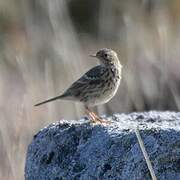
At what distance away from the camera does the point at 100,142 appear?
5023 millimetres

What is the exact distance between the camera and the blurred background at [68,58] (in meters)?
8.16

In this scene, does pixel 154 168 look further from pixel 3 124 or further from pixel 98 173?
pixel 3 124

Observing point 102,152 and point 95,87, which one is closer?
point 102,152

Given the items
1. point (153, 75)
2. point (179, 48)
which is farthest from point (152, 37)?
point (153, 75)

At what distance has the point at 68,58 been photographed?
29.2ft

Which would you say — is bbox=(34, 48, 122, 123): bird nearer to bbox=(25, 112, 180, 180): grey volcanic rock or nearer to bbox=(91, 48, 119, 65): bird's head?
bbox=(91, 48, 119, 65): bird's head

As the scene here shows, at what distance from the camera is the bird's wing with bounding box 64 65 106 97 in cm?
760

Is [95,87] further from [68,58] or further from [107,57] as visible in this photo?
[68,58]

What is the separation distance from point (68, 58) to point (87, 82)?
1.27m

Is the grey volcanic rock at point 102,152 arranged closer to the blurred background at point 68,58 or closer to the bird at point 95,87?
the blurred background at point 68,58

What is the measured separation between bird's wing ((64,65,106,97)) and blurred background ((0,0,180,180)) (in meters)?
0.23

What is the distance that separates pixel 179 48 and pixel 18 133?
6456 millimetres

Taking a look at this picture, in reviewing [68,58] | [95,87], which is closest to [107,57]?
[95,87]

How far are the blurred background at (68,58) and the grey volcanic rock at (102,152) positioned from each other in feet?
3.47
